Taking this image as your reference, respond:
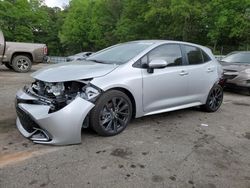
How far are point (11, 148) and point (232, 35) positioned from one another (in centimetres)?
2665

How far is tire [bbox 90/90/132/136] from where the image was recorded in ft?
12.7

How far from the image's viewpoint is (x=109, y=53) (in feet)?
16.8

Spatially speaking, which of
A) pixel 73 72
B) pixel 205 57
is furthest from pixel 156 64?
pixel 205 57

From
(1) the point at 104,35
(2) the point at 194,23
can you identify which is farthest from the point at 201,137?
(1) the point at 104,35

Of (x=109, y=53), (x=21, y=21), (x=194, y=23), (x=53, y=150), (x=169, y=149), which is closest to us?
(x=53, y=150)

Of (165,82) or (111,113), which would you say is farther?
(165,82)

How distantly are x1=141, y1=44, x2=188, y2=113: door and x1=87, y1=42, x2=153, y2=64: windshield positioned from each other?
0.74 ft

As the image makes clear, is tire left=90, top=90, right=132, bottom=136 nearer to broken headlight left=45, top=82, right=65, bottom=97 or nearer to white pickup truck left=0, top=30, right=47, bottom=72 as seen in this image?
broken headlight left=45, top=82, right=65, bottom=97

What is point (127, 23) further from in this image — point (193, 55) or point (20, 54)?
point (193, 55)

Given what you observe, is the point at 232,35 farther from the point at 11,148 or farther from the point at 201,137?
the point at 11,148

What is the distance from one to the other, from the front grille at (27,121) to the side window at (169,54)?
83.3 inches

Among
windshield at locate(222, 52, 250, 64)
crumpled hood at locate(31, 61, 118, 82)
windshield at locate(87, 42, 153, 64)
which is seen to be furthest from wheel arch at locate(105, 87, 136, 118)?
windshield at locate(222, 52, 250, 64)

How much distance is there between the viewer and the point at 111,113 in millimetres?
4090

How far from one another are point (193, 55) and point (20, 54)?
8384 mm
